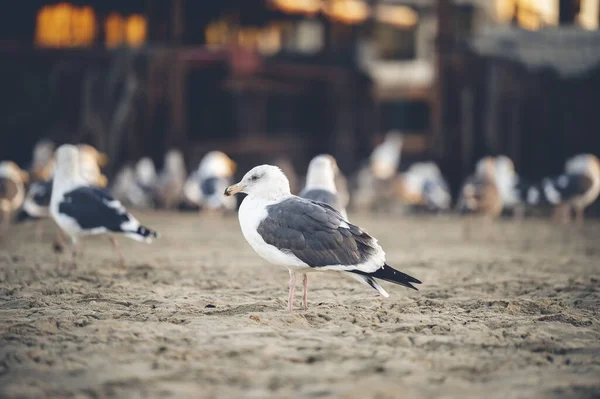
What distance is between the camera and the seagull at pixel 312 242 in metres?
5.99

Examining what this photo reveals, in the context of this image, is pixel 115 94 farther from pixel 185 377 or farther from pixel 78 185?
pixel 185 377

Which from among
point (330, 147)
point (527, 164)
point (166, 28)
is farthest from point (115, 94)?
point (527, 164)

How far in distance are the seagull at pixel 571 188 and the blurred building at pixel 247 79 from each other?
73.5 inches

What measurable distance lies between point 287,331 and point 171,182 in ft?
38.7

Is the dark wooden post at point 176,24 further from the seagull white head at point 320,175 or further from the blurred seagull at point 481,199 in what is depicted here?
the seagull white head at point 320,175

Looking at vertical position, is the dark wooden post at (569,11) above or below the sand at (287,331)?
above

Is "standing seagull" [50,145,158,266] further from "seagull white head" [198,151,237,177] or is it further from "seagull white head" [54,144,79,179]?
"seagull white head" [198,151,237,177]

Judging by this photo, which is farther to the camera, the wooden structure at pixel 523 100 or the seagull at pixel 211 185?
the wooden structure at pixel 523 100

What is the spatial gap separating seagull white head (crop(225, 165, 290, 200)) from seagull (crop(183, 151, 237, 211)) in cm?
894

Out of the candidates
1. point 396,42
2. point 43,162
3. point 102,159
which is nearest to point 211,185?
point 102,159

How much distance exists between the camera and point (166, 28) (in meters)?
19.6

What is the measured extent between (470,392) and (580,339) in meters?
1.59

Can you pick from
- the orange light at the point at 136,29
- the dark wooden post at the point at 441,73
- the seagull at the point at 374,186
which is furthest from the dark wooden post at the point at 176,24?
the dark wooden post at the point at 441,73

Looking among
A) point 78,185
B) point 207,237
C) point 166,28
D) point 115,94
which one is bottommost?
point 207,237
